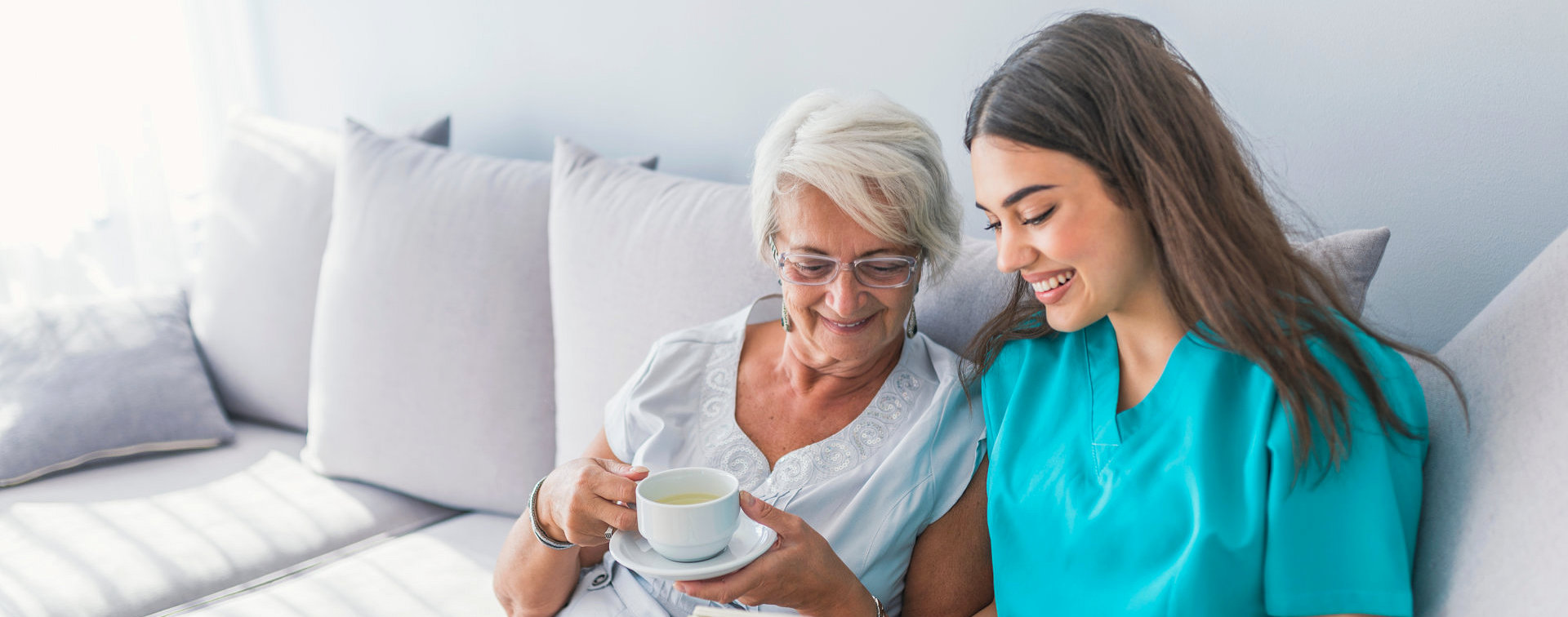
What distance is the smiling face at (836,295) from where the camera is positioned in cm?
A: 126

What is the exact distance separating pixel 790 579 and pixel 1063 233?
0.48 meters

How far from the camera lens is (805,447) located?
4.43 ft

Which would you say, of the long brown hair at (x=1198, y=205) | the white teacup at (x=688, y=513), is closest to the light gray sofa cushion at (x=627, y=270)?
the white teacup at (x=688, y=513)

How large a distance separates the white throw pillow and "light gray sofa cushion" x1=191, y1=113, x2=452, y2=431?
0.74 feet

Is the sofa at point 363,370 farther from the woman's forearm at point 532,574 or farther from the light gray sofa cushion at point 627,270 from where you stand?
the woman's forearm at point 532,574

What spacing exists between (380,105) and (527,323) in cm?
112

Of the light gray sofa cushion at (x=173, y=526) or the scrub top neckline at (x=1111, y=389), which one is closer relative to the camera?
the scrub top neckline at (x=1111, y=389)

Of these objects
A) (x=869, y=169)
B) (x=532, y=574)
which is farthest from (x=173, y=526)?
(x=869, y=169)

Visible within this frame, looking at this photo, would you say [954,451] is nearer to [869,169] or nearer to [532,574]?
[869,169]

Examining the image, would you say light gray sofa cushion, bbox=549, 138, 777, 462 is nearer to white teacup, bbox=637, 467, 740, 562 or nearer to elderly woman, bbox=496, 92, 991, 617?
elderly woman, bbox=496, 92, 991, 617

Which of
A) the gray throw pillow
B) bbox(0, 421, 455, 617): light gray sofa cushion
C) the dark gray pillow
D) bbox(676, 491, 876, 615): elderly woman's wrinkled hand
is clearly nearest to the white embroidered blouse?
bbox(676, 491, 876, 615): elderly woman's wrinkled hand

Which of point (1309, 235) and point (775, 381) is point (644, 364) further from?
point (1309, 235)

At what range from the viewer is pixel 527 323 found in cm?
187

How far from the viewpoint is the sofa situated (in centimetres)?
164
